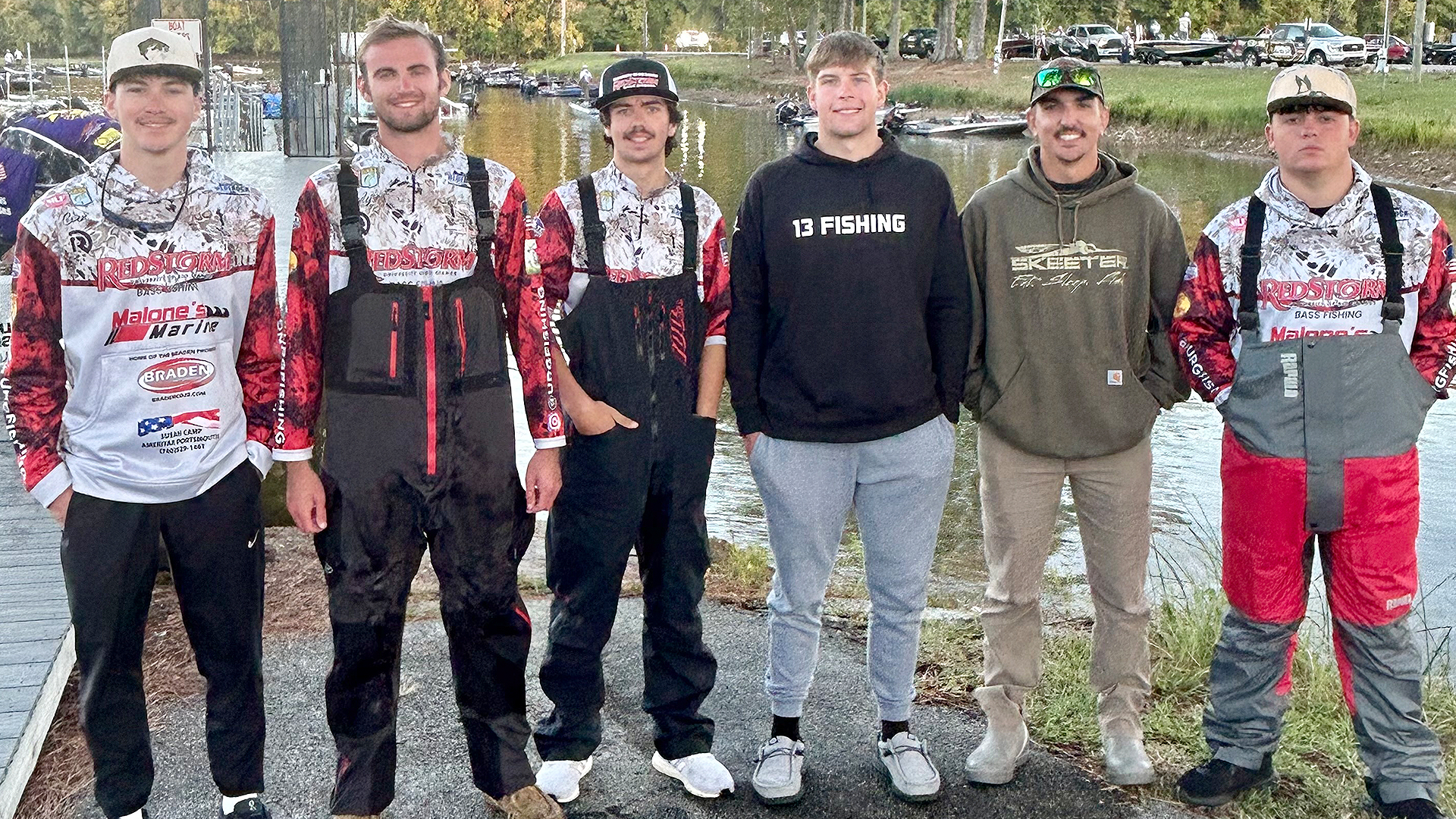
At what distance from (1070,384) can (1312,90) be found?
42.6 inches

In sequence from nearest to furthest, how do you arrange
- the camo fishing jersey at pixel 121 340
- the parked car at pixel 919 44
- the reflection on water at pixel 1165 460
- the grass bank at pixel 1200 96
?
the camo fishing jersey at pixel 121 340 → the reflection on water at pixel 1165 460 → the grass bank at pixel 1200 96 → the parked car at pixel 919 44

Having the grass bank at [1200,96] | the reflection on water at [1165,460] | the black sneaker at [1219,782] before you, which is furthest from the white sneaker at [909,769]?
the grass bank at [1200,96]

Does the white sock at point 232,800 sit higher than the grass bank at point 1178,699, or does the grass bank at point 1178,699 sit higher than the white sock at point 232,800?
the white sock at point 232,800

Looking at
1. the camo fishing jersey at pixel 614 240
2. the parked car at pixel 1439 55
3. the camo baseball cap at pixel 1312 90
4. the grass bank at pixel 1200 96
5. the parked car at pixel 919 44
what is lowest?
the camo fishing jersey at pixel 614 240

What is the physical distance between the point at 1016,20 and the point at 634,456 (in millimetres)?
73562

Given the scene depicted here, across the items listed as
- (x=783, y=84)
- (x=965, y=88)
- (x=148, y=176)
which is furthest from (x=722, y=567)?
(x=783, y=84)

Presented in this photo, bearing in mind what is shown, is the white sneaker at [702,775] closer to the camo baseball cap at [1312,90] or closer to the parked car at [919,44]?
the camo baseball cap at [1312,90]

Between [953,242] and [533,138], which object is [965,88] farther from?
[953,242]

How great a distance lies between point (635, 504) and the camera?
404 cm

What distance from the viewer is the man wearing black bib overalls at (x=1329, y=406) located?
12.9 ft

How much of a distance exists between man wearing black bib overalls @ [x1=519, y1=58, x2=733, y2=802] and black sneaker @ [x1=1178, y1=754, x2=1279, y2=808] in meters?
1.39

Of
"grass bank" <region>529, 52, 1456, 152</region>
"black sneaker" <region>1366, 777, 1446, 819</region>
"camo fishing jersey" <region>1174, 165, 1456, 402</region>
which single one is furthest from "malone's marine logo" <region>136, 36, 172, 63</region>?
"grass bank" <region>529, 52, 1456, 152</region>

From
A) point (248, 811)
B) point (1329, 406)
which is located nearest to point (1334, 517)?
point (1329, 406)

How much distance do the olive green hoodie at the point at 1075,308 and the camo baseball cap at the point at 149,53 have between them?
229 centimetres
